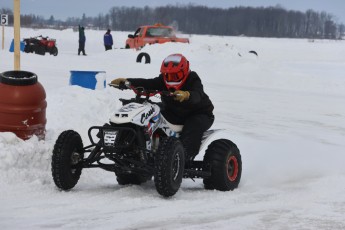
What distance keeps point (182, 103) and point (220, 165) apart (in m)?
0.84

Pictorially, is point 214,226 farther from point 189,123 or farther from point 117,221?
point 189,123

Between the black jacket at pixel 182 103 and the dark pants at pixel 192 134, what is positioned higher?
the black jacket at pixel 182 103

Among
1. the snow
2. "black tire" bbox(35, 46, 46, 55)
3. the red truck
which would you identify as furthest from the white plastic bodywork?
"black tire" bbox(35, 46, 46, 55)

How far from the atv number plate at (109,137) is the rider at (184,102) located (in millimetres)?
948

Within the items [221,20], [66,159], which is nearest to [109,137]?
[66,159]

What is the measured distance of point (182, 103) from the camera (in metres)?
6.87

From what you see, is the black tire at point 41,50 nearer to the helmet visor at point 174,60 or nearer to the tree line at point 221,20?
the helmet visor at point 174,60

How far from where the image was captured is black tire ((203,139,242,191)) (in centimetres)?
681

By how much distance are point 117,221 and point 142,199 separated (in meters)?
0.90

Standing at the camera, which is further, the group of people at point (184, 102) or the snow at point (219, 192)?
the group of people at point (184, 102)

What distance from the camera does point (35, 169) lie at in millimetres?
6941

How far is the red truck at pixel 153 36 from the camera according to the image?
33312 millimetres

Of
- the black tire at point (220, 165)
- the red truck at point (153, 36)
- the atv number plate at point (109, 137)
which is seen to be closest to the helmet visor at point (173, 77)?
the black tire at point (220, 165)

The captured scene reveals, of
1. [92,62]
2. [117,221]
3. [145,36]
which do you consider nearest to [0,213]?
[117,221]
